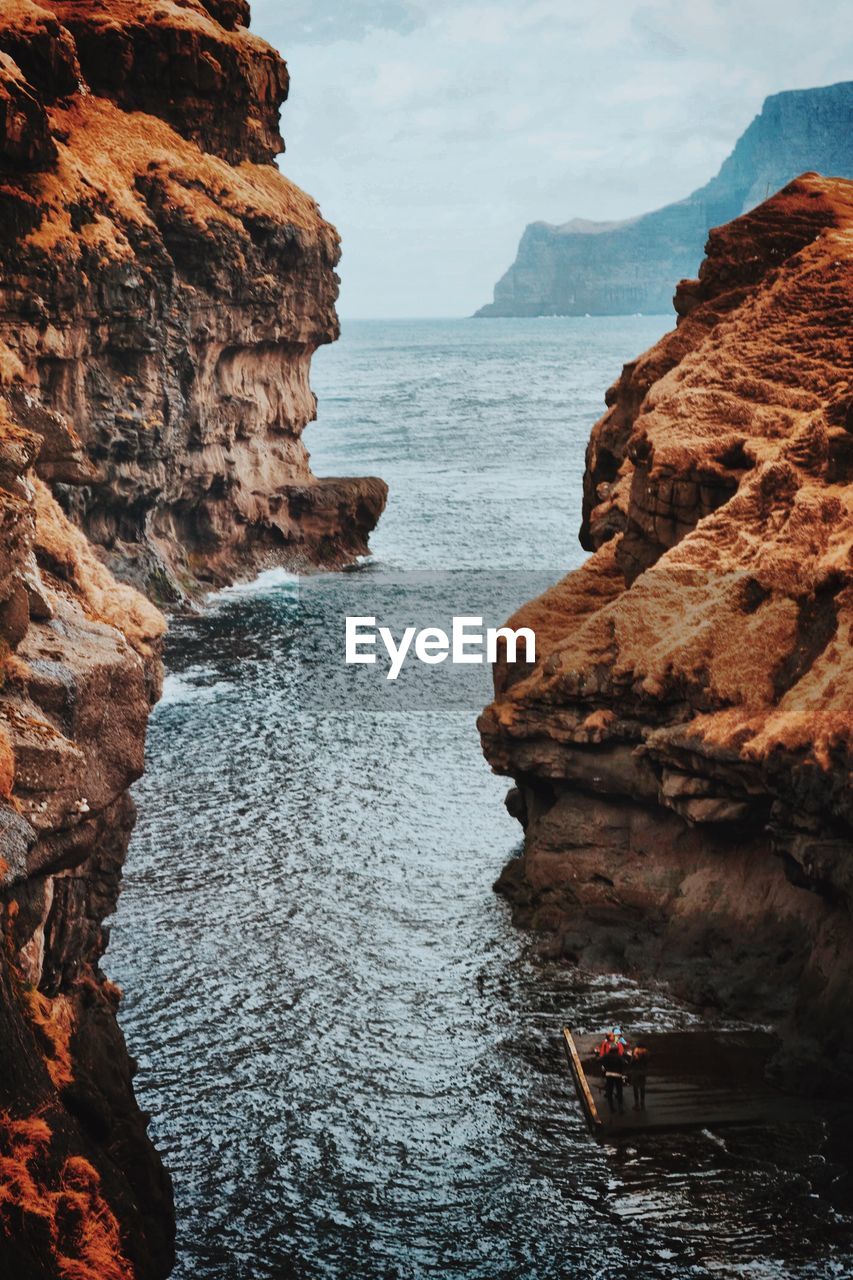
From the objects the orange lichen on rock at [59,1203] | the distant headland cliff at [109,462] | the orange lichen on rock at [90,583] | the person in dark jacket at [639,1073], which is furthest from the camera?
the orange lichen on rock at [90,583]

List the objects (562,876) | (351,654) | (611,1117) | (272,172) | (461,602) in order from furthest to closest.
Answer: (272,172) → (461,602) → (351,654) → (562,876) → (611,1117)

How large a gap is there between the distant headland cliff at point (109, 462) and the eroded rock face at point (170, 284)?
0.52 feet

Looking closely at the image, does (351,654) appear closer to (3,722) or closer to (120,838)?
(120,838)

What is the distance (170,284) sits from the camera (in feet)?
255

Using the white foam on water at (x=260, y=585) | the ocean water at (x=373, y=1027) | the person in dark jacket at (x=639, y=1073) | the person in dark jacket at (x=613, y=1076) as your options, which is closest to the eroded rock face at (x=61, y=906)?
the ocean water at (x=373, y=1027)

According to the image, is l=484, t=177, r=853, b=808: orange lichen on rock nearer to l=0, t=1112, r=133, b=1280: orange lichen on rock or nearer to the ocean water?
the ocean water

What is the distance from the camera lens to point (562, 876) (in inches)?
1599

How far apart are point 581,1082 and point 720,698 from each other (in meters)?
9.13

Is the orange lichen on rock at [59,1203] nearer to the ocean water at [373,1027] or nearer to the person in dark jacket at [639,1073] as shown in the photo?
the ocean water at [373,1027]

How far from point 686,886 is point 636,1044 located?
4.66 metres

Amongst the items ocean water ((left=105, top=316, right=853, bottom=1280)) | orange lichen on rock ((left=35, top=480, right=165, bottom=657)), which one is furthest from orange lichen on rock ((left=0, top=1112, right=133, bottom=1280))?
orange lichen on rock ((left=35, top=480, right=165, bottom=657))

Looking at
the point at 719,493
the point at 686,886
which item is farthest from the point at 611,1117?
the point at 719,493

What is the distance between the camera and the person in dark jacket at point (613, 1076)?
32.2 meters

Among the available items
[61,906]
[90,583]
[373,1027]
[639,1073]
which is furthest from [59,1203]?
[373,1027]
